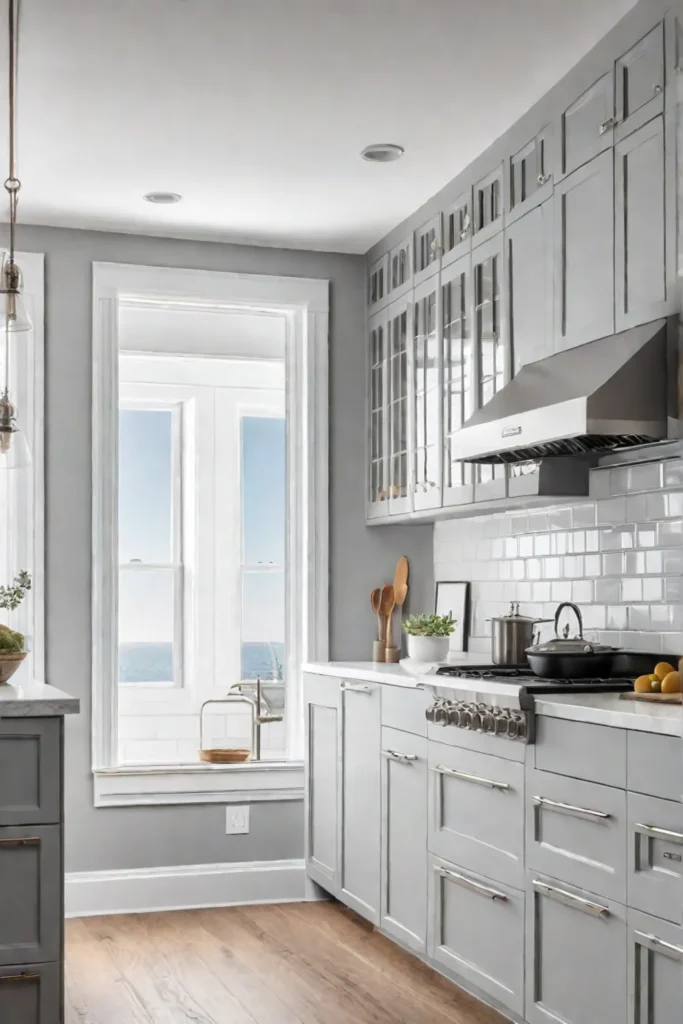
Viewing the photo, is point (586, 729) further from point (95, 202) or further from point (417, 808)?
point (95, 202)

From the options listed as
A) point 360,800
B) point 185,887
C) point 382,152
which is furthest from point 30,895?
point 382,152

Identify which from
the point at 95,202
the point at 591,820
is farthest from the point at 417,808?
the point at 95,202

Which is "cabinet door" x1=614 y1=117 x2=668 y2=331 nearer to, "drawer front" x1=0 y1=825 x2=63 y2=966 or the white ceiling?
the white ceiling

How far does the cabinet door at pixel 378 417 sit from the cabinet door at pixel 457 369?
2.19 feet

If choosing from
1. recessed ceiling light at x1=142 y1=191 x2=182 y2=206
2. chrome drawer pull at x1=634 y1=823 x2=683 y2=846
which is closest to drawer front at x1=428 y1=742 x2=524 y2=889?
chrome drawer pull at x1=634 y1=823 x2=683 y2=846

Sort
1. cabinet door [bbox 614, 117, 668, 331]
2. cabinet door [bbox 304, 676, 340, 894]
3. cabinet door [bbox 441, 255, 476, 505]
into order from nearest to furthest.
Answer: cabinet door [bbox 614, 117, 668, 331]
cabinet door [bbox 441, 255, 476, 505]
cabinet door [bbox 304, 676, 340, 894]

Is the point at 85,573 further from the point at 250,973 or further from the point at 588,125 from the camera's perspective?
→ the point at 588,125

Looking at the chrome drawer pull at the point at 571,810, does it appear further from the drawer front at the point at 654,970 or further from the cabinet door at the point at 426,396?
the cabinet door at the point at 426,396

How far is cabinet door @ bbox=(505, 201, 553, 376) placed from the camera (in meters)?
3.61

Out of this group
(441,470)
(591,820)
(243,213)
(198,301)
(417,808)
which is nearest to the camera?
(591,820)

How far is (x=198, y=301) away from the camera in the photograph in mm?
5168

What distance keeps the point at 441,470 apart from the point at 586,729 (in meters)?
1.75

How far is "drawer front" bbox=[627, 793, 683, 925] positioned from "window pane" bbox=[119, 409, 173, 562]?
397cm

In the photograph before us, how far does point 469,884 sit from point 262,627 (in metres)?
2.86
